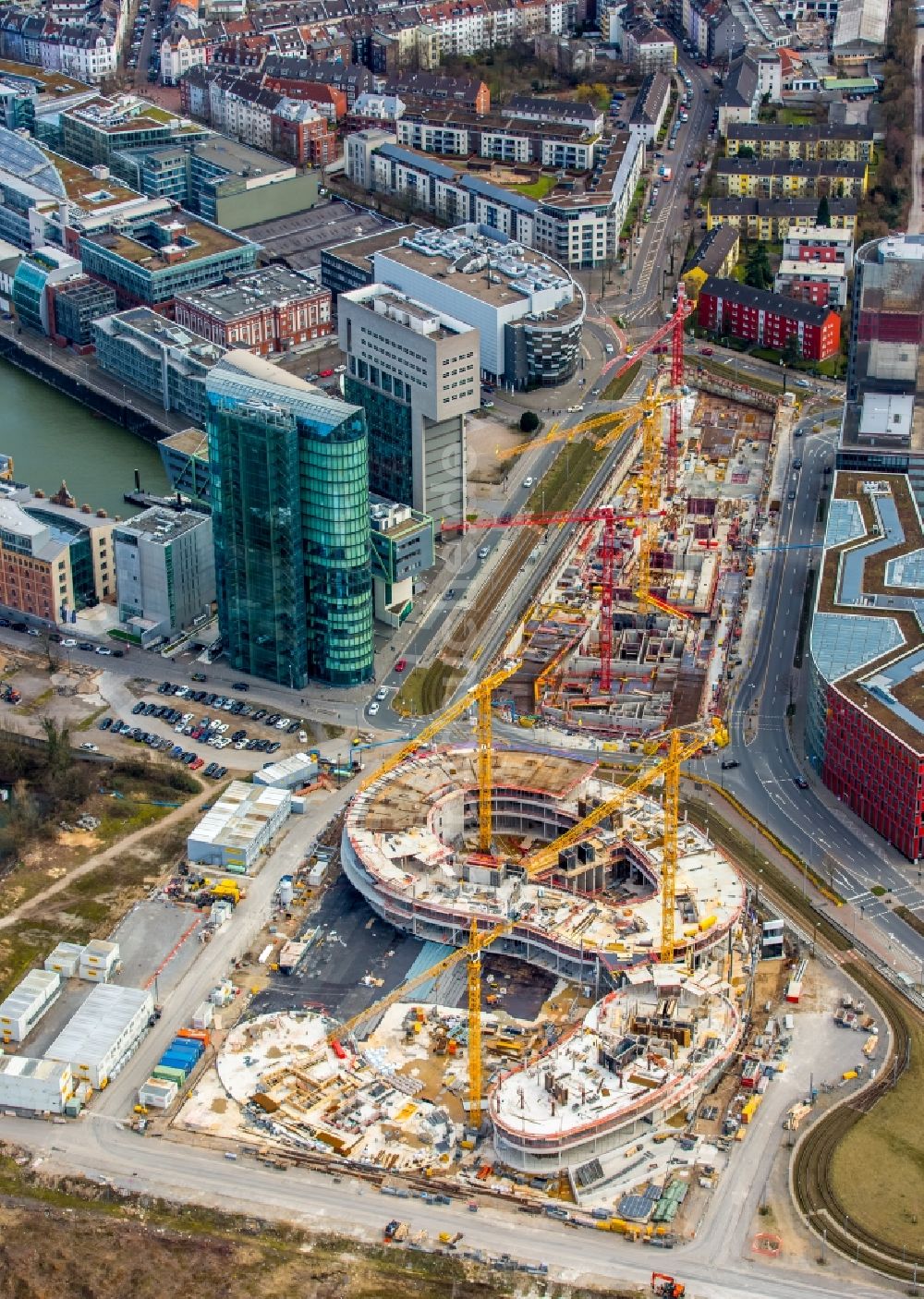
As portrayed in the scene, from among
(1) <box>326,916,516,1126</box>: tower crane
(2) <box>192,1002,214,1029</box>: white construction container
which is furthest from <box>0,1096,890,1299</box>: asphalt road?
(2) <box>192,1002,214,1029</box>: white construction container

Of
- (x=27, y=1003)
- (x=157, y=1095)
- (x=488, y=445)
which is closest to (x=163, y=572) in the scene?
(x=488, y=445)

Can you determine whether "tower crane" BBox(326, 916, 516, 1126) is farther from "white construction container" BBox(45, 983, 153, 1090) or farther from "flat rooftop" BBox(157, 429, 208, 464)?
"flat rooftop" BBox(157, 429, 208, 464)

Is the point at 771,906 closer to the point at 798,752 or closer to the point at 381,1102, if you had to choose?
the point at 798,752

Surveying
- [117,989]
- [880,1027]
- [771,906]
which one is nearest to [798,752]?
[771,906]

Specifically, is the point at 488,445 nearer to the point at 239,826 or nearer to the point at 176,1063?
the point at 239,826

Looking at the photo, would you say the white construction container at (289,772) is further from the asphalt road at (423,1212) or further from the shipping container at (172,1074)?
the asphalt road at (423,1212)
